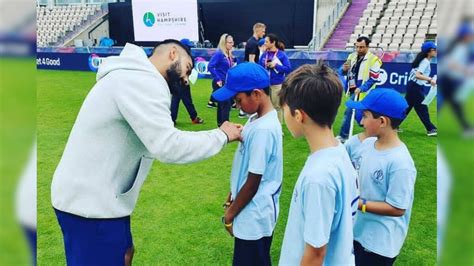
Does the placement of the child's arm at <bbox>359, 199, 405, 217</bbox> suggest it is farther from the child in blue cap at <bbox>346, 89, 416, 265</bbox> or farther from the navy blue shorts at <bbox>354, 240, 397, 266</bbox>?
the navy blue shorts at <bbox>354, 240, 397, 266</bbox>

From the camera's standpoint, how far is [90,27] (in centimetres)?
2462

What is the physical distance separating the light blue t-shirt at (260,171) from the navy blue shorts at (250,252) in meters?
0.04

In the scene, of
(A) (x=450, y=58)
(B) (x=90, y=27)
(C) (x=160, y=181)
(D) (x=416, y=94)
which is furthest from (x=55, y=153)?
(B) (x=90, y=27)

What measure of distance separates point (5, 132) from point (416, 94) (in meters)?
7.19

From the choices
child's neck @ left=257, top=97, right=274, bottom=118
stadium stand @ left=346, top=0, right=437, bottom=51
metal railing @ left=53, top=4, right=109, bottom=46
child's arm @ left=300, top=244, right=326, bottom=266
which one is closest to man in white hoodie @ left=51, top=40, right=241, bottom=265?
child's neck @ left=257, top=97, right=274, bottom=118

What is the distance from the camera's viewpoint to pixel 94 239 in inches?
66.3

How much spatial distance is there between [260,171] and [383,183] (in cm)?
59

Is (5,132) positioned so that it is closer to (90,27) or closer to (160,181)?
(160,181)

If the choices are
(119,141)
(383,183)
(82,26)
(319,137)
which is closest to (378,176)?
(383,183)

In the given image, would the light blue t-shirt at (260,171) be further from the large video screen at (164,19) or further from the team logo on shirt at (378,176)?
the large video screen at (164,19)

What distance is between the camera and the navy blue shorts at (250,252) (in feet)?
6.84

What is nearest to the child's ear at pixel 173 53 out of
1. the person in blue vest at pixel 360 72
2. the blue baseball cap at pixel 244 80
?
the blue baseball cap at pixel 244 80

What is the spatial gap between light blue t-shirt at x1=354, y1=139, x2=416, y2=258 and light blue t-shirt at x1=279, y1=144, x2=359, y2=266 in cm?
49

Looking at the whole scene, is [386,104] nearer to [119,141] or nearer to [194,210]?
[119,141]
